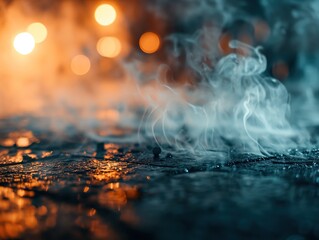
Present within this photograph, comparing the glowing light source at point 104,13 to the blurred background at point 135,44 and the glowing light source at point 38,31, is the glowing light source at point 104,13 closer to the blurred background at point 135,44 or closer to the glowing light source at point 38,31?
the blurred background at point 135,44

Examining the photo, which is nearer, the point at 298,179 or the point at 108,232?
the point at 108,232

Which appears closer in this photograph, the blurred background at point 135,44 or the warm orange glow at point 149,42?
the blurred background at point 135,44

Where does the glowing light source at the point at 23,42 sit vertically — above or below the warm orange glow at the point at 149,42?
below

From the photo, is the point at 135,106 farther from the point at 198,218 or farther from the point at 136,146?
the point at 198,218

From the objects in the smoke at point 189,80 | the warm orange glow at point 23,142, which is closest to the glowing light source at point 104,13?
the smoke at point 189,80

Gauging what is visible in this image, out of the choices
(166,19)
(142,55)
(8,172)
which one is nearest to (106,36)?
(142,55)

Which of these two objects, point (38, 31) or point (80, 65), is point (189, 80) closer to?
point (38, 31)

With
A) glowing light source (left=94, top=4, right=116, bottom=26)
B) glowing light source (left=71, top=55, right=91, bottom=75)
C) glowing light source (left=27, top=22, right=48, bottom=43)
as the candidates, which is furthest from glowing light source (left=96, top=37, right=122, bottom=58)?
glowing light source (left=27, top=22, right=48, bottom=43)
